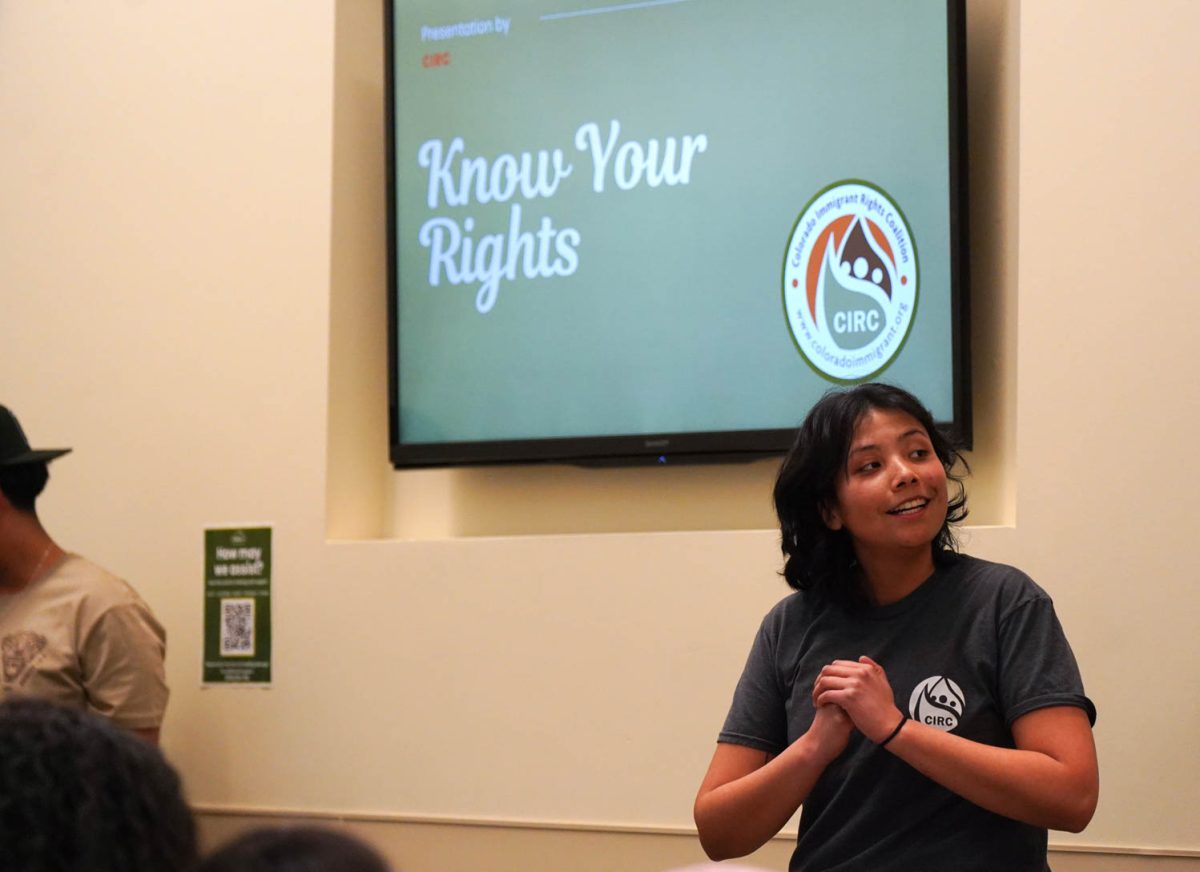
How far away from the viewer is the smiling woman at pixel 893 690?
1502 mm

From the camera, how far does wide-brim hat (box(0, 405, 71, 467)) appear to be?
2.72 m

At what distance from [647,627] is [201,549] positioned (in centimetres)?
124

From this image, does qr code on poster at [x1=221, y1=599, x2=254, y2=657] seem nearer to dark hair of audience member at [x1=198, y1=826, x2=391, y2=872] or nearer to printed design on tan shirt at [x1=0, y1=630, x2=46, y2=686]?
printed design on tan shirt at [x1=0, y1=630, x2=46, y2=686]

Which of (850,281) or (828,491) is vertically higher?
(850,281)

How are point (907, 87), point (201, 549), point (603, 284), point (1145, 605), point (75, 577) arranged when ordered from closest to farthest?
point (1145, 605)
point (75, 577)
point (907, 87)
point (603, 284)
point (201, 549)

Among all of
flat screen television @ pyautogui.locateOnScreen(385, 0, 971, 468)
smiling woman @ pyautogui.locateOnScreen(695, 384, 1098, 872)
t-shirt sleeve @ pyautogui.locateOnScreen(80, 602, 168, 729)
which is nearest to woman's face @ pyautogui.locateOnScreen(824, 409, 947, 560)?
smiling woman @ pyautogui.locateOnScreen(695, 384, 1098, 872)

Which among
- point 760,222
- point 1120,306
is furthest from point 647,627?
point 1120,306

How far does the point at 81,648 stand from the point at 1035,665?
75.8 inches

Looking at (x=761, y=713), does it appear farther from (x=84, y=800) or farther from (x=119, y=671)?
(x=119, y=671)

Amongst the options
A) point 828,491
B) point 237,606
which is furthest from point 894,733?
point 237,606

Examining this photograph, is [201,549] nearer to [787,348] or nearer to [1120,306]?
[787,348]

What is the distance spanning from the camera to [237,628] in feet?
11.1

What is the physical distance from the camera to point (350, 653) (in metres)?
3.24

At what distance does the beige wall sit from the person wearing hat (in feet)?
2.08
